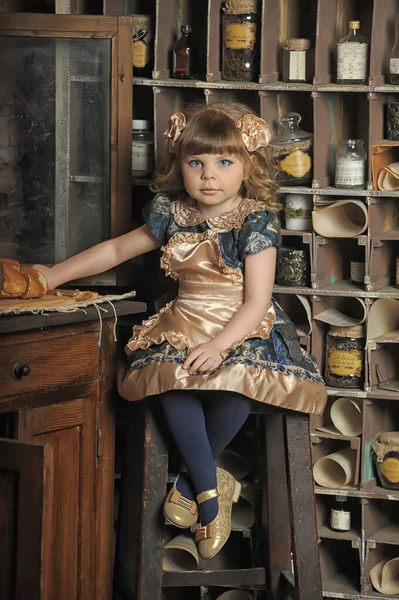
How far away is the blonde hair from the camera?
2.30m

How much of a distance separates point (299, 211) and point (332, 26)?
451 millimetres

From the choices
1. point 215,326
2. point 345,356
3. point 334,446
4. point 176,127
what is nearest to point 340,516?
point 334,446

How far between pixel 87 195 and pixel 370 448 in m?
0.94

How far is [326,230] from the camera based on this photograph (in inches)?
104

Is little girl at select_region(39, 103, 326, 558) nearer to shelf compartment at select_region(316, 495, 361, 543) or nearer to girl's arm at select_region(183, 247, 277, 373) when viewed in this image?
girl's arm at select_region(183, 247, 277, 373)

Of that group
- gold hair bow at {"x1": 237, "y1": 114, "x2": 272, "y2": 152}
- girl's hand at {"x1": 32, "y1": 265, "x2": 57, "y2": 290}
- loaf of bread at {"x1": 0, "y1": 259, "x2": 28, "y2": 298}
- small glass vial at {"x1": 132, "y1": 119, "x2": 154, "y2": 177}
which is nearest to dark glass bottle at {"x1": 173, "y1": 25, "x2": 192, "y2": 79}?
small glass vial at {"x1": 132, "y1": 119, "x2": 154, "y2": 177}

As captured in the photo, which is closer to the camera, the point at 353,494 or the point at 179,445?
the point at 179,445

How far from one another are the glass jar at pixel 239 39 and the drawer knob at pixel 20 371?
3.05 ft

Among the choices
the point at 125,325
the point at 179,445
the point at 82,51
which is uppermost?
the point at 82,51

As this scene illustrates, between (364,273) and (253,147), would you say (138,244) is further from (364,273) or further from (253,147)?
(364,273)

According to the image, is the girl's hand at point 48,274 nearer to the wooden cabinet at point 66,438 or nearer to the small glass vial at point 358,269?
the wooden cabinet at point 66,438

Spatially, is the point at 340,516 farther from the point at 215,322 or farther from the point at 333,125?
the point at 333,125

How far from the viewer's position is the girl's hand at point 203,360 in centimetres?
223

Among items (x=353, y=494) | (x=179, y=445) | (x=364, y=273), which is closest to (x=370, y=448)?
(x=353, y=494)
